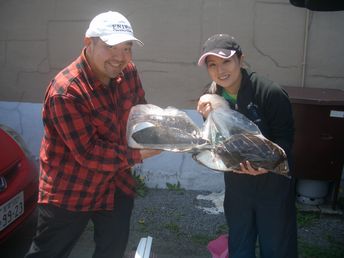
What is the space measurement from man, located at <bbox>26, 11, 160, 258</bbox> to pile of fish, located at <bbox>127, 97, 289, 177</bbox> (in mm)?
124

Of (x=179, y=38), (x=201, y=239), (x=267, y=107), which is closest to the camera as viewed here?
(x=267, y=107)

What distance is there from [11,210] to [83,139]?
1.28 meters

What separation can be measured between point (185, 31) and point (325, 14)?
1.46m

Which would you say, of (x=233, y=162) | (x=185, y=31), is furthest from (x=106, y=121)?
(x=185, y=31)

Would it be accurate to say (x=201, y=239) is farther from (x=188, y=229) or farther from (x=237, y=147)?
(x=237, y=147)

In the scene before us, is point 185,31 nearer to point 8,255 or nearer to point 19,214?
point 19,214

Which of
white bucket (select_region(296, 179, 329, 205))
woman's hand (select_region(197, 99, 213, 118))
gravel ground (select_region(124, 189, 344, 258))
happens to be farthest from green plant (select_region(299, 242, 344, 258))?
woman's hand (select_region(197, 99, 213, 118))

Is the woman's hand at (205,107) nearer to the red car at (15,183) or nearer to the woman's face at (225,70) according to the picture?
the woman's face at (225,70)

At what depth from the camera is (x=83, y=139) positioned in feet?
6.66

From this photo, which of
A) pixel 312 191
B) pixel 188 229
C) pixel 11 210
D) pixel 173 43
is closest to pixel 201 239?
pixel 188 229

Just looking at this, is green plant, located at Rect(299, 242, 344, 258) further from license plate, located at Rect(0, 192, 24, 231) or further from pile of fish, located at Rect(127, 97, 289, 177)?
license plate, located at Rect(0, 192, 24, 231)

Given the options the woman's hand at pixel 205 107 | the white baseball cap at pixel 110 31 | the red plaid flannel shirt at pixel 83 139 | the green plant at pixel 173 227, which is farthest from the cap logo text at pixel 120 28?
the green plant at pixel 173 227

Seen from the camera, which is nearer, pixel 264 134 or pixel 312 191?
pixel 264 134

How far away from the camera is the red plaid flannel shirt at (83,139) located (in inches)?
79.3
